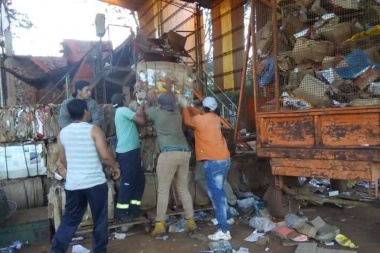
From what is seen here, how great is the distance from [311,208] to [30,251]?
13.0 feet

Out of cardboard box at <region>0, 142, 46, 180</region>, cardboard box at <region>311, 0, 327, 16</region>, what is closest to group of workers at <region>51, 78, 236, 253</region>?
cardboard box at <region>0, 142, 46, 180</region>

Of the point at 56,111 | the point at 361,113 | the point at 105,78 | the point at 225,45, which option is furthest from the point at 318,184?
the point at 225,45

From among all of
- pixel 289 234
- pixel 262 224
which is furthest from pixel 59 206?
pixel 289 234

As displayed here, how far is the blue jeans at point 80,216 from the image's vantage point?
3.35 meters

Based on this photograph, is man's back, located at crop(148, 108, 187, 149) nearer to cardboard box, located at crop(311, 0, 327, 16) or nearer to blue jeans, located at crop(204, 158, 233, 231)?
blue jeans, located at crop(204, 158, 233, 231)

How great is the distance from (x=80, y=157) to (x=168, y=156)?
1254mm

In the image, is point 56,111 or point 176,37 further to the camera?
point 176,37

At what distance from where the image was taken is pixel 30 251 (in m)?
4.17

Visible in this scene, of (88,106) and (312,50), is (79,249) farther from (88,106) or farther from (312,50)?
(312,50)

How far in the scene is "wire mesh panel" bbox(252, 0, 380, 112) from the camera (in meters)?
3.99

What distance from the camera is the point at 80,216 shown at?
11.4 ft

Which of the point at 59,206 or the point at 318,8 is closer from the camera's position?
the point at 59,206

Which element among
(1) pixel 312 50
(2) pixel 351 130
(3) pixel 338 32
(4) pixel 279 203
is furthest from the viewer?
(4) pixel 279 203

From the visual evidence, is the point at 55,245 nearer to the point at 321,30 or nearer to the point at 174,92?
the point at 174,92
